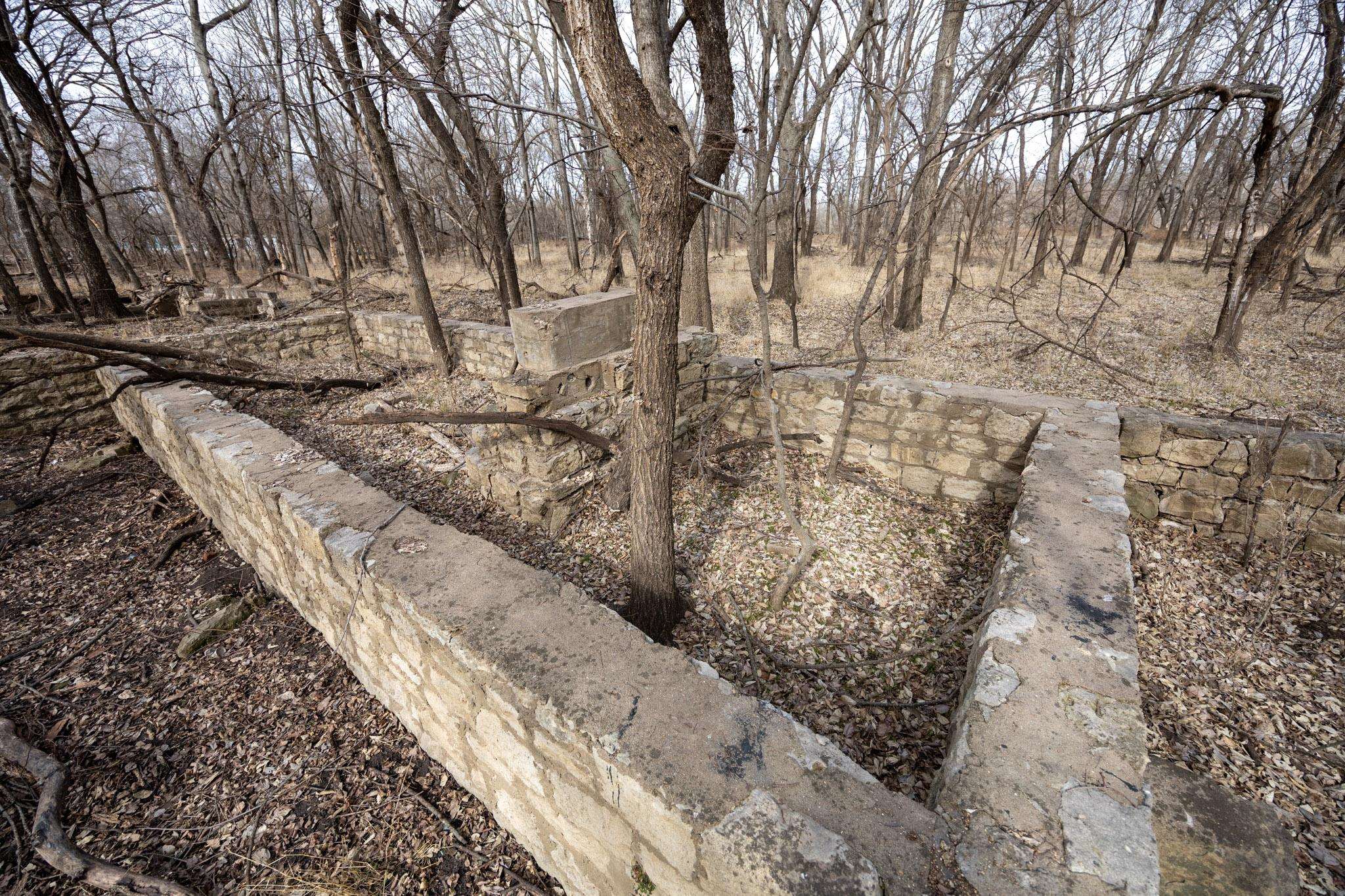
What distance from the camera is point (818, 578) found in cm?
323

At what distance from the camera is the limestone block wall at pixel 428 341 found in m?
6.80

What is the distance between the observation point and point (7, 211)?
64.5ft

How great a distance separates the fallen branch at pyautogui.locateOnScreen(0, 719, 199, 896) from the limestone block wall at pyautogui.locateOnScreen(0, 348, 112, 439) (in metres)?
5.20

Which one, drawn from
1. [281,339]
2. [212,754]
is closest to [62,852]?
[212,754]

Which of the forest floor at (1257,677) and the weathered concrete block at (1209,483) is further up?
the weathered concrete block at (1209,483)

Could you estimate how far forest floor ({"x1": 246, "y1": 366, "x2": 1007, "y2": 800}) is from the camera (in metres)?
2.43

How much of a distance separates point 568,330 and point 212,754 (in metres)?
3.13

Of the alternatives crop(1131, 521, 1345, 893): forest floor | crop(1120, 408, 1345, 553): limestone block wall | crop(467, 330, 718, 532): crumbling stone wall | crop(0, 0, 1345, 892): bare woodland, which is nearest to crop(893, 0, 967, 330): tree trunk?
crop(0, 0, 1345, 892): bare woodland

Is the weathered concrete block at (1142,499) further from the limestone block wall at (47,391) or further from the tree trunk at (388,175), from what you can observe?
the limestone block wall at (47,391)

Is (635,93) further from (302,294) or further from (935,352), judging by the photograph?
(302,294)

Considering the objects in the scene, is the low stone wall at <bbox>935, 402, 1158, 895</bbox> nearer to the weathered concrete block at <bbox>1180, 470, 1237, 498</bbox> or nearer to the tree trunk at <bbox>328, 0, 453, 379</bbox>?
the weathered concrete block at <bbox>1180, 470, 1237, 498</bbox>

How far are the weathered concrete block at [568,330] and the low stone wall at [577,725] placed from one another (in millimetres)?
1478

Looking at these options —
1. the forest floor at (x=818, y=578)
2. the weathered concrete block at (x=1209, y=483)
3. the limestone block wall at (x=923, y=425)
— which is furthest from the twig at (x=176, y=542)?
the weathered concrete block at (x=1209, y=483)

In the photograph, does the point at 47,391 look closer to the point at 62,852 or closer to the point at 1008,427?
the point at 62,852
